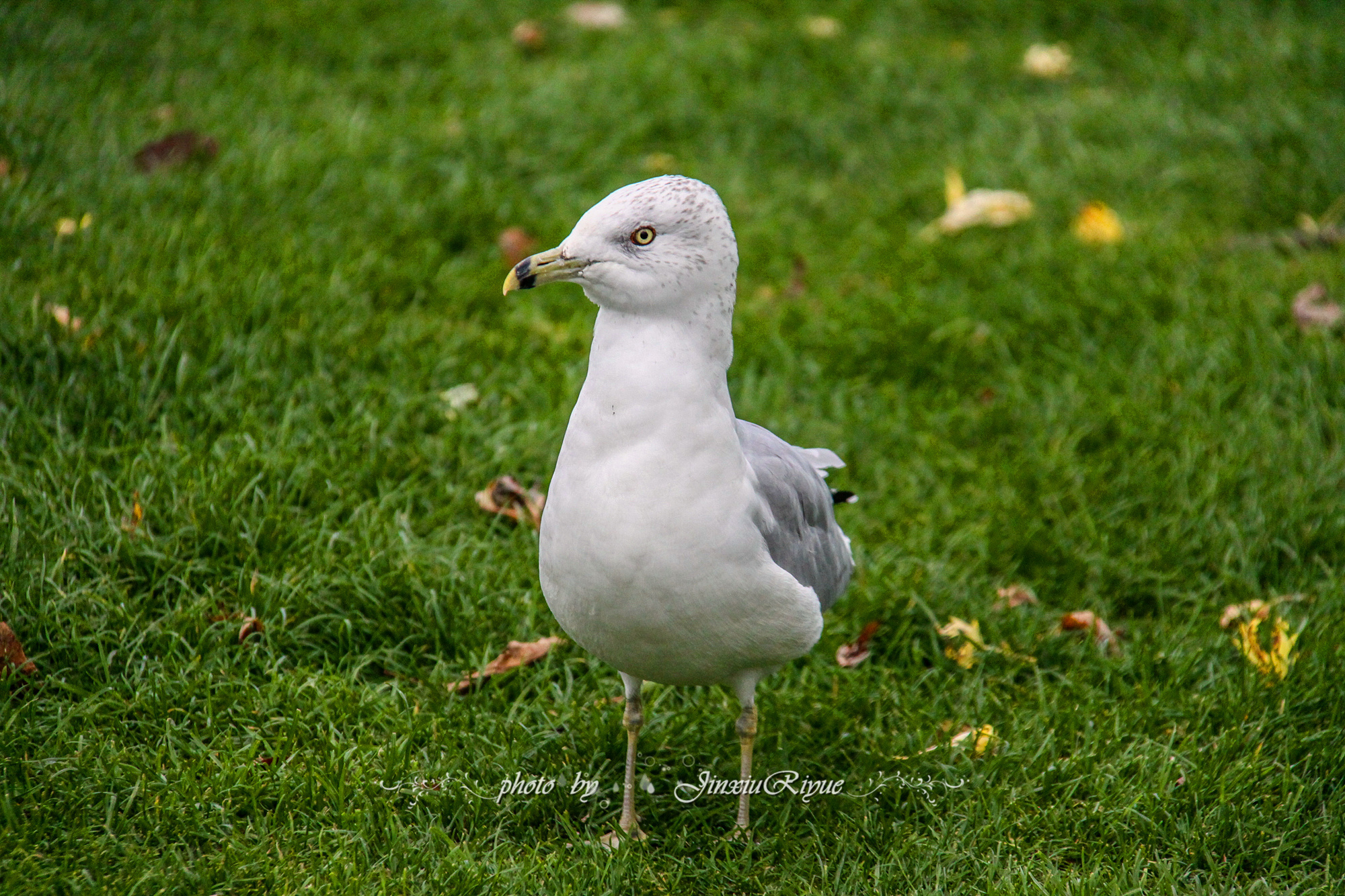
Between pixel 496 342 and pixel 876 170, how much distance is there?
2728mm

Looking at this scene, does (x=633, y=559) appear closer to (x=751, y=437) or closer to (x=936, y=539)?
(x=751, y=437)

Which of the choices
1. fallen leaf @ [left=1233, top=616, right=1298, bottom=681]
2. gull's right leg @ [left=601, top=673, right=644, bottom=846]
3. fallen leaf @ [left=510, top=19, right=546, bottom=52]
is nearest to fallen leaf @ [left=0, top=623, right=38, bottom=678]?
gull's right leg @ [left=601, top=673, right=644, bottom=846]

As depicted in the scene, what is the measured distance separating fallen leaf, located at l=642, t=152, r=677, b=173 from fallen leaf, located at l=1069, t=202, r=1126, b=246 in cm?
204

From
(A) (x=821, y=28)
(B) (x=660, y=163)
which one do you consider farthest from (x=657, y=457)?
(A) (x=821, y=28)

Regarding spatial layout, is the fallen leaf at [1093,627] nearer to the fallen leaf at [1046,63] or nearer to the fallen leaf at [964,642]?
the fallen leaf at [964,642]

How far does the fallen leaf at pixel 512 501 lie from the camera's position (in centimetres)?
442

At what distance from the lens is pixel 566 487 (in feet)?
10.0

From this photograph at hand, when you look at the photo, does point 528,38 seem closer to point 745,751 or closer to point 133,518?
point 133,518

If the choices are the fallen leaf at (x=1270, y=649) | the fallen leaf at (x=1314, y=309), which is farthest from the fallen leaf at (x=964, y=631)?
the fallen leaf at (x=1314, y=309)

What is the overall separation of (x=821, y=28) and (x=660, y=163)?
1.89 meters

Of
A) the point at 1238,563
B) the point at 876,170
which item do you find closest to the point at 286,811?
the point at 1238,563

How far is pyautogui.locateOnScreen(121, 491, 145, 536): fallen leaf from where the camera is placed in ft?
12.8

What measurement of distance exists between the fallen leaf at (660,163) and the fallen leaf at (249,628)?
11.3ft

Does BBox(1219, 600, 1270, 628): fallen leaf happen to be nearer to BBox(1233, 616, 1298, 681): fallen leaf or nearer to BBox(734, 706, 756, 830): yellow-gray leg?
BBox(1233, 616, 1298, 681): fallen leaf
